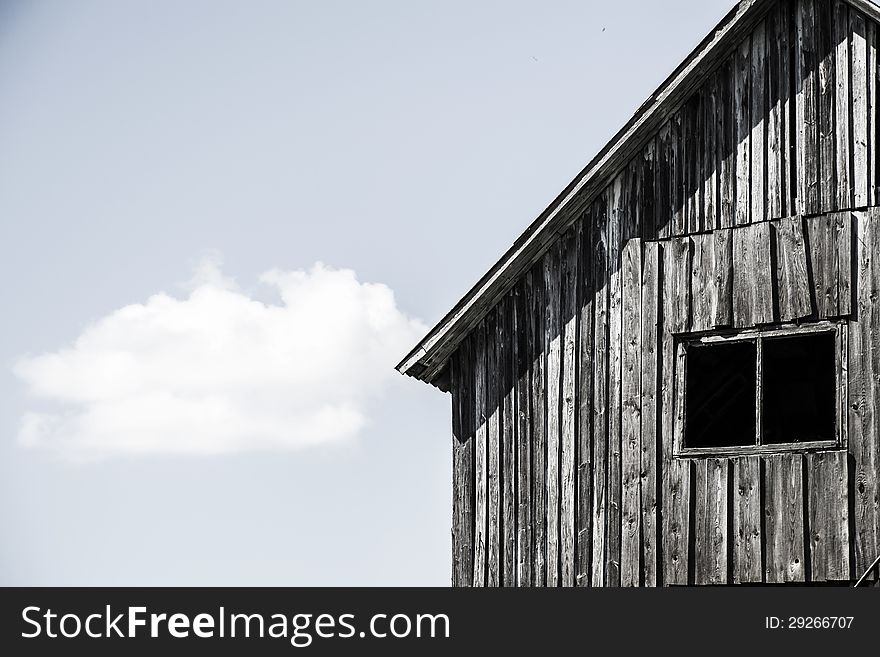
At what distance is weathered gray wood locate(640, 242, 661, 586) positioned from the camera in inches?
507

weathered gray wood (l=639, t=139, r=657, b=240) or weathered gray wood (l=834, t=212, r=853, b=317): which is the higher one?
weathered gray wood (l=639, t=139, r=657, b=240)

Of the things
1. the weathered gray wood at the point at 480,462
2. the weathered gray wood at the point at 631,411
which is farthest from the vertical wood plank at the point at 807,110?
the weathered gray wood at the point at 480,462

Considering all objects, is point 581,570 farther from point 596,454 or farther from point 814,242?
point 814,242

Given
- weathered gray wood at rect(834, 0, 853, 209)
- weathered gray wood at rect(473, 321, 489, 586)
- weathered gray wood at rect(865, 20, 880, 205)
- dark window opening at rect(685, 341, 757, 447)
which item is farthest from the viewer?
dark window opening at rect(685, 341, 757, 447)

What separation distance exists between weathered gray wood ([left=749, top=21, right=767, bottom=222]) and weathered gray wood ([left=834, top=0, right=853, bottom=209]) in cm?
70

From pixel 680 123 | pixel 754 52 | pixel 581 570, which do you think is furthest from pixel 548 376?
pixel 754 52

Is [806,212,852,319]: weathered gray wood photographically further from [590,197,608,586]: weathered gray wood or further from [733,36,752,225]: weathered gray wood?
[590,197,608,586]: weathered gray wood

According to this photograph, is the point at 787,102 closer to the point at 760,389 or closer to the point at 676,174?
the point at 676,174

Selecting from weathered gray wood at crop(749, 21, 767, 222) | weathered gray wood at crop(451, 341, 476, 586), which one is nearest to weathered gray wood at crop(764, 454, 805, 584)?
weathered gray wood at crop(749, 21, 767, 222)

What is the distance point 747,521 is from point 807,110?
3940 mm

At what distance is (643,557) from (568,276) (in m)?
2.94

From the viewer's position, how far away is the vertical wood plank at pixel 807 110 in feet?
41.7

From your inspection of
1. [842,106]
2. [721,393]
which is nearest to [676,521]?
[721,393]
